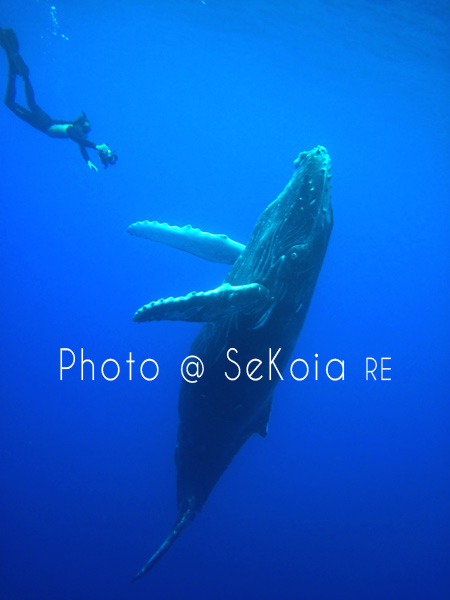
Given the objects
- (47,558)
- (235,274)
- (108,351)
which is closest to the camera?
(235,274)

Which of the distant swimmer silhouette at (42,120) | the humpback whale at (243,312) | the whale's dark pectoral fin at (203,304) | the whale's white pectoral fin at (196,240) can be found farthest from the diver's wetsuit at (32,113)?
the whale's dark pectoral fin at (203,304)

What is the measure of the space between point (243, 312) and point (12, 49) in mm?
14017

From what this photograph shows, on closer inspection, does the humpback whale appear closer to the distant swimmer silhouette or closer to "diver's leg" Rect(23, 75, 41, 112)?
the distant swimmer silhouette

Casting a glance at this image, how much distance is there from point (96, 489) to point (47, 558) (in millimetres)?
2778

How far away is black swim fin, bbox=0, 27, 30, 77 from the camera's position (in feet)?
41.9

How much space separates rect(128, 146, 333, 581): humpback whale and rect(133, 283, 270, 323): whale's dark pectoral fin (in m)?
0.01

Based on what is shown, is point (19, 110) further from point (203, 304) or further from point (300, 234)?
point (203, 304)

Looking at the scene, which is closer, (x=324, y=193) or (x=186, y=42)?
(x=324, y=193)

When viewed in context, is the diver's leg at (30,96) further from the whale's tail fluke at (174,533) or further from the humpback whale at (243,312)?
the whale's tail fluke at (174,533)

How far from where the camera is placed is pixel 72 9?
23.3m

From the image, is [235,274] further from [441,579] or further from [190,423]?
[441,579]

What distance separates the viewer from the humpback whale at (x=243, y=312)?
484 centimetres

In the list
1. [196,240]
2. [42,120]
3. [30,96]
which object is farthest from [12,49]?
[196,240]

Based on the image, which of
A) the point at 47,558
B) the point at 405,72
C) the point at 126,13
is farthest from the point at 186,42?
the point at 47,558
